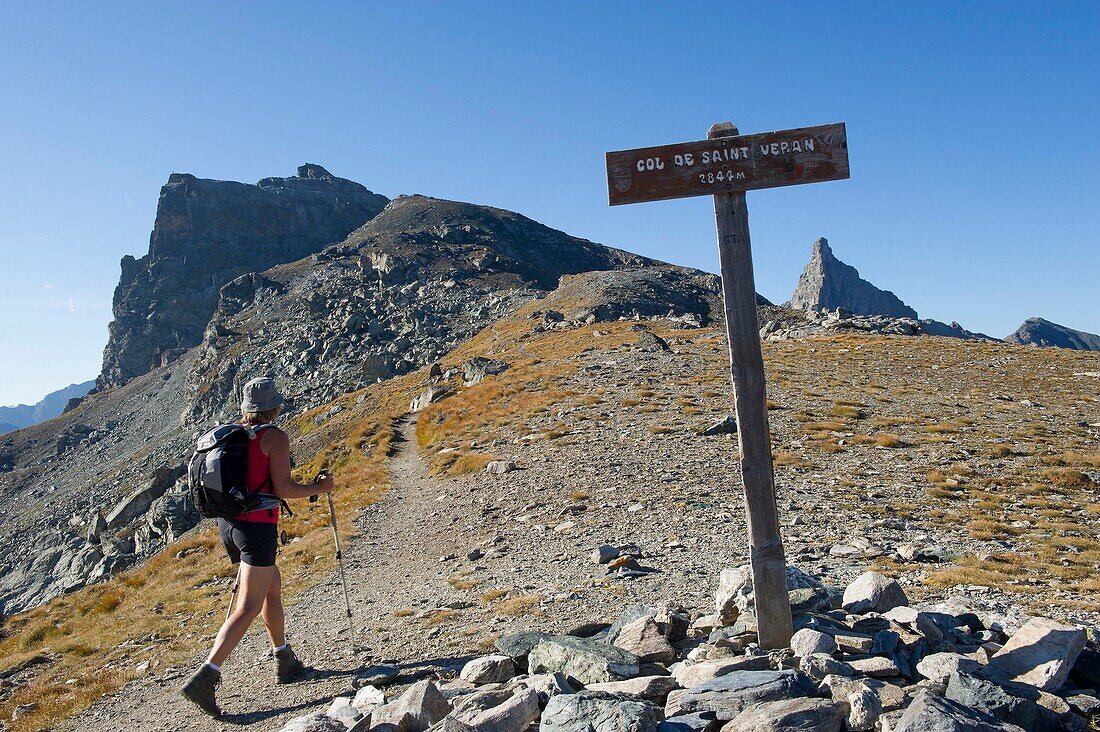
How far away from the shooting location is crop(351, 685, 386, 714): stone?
18.9 ft

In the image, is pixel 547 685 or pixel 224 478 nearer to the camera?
pixel 547 685

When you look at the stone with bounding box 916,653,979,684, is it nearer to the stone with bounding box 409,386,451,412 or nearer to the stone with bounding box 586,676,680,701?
the stone with bounding box 586,676,680,701

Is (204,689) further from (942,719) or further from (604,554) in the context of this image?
(942,719)

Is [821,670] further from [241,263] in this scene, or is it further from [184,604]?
[241,263]

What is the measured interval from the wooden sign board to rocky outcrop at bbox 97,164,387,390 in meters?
188

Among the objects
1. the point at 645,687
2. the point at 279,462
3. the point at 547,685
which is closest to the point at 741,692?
the point at 645,687

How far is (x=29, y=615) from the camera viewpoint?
56.9 ft

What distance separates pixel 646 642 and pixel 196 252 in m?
205

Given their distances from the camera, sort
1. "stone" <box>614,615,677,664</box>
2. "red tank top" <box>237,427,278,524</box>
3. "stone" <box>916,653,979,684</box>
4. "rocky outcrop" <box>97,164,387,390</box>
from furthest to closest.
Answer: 1. "rocky outcrop" <box>97,164,387,390</box>
2. "red tank top" <box>237,427,278,524</box>
3. "stone" <box>614,615,677,664</box>
4. "stone" <box>916,653,979,684</box>

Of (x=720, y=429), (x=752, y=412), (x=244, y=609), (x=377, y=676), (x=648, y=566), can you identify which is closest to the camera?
(x=752, y=412)

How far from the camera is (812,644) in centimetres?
548

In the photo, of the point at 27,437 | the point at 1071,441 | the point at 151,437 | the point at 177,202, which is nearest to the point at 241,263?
the point at 177,202

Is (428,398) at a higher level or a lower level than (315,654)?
higher

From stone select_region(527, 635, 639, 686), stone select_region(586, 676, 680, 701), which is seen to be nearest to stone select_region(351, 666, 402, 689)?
stone select_region(527, 635, 639, 686)
